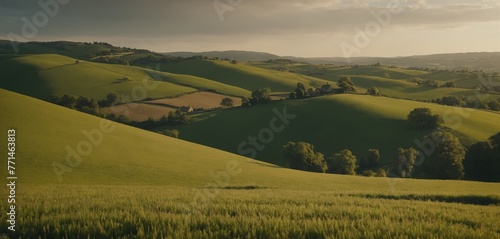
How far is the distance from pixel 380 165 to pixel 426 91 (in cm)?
9103

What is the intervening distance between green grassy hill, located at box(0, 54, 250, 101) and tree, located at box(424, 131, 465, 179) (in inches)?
3463

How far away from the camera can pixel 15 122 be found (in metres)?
41.9

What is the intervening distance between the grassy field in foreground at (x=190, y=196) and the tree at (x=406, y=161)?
25086 millimetres

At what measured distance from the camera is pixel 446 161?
5612 cm

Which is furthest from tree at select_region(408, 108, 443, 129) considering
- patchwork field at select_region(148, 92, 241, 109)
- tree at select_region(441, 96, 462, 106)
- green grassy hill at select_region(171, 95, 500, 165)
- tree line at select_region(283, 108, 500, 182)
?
patchwork field at select_region(148, 92, 241, 109)

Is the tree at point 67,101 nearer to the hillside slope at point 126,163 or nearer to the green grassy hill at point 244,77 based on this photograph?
the hillside slope at point 126,163

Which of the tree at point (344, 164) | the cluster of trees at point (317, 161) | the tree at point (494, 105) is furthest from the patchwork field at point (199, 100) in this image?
the tree at point (494, 105)

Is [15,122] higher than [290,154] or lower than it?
higher

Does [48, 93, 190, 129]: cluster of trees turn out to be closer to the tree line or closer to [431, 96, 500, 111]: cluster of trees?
the tree line

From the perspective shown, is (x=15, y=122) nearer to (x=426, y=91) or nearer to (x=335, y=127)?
(x=335, y=127)

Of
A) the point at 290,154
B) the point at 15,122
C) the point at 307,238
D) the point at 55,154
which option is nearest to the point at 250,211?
the point at 307,238

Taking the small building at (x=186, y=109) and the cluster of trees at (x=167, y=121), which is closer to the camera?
the cluster of trees at (x=167, y=121)

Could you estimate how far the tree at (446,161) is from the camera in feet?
181

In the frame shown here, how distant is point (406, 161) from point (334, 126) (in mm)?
26534
